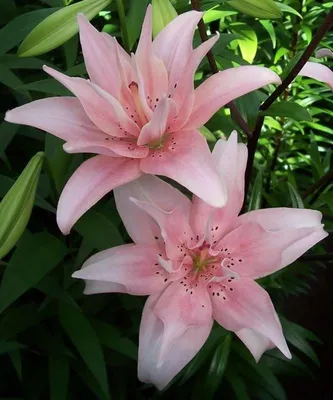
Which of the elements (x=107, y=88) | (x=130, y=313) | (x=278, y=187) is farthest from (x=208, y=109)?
(x=278, y=187)

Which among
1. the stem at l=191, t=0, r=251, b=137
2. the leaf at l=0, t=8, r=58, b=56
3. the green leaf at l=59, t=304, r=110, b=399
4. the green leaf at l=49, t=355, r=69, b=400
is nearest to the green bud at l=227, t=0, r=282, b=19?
the stem at l=191, t=0, r=251, b=137

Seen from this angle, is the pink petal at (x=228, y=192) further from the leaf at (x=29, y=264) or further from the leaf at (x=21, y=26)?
the leaf at (x=21, y=26)

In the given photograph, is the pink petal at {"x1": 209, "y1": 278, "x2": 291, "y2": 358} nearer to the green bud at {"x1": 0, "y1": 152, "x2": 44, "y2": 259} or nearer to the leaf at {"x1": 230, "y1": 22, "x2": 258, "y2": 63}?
the green bud at {"x1": 0, "y1": 152, "x2": 44, "y2": 259}

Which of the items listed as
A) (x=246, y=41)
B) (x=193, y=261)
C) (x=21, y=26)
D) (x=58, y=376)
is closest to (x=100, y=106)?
(x=193, y=261)

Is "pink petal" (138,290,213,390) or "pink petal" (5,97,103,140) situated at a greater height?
"pink petal" (5,97,103,140)

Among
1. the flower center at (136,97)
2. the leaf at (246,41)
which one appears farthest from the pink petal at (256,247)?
the leaf at (246,41)

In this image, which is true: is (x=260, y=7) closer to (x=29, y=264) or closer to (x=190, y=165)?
(x=190, y=165)
